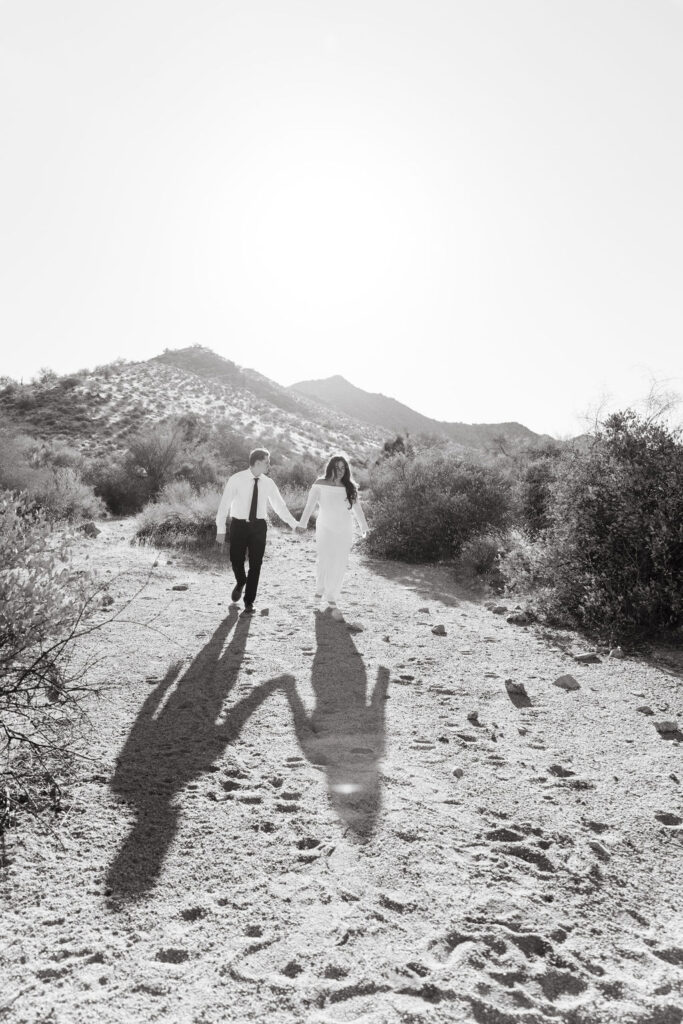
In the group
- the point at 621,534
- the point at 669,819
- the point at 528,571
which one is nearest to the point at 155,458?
the point at 528,571

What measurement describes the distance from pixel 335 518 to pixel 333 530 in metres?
0.15

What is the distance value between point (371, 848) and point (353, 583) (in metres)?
6.64

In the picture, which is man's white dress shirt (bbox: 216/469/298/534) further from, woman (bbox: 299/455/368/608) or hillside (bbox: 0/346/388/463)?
hillside (bbox: 0/346/388/463)

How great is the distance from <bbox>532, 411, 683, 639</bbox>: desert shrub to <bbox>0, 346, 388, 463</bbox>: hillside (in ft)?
64.8

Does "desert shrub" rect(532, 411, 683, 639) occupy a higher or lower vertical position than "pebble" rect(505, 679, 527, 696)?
higher

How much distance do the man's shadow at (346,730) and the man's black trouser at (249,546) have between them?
4.91 feet

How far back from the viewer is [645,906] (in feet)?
8.73

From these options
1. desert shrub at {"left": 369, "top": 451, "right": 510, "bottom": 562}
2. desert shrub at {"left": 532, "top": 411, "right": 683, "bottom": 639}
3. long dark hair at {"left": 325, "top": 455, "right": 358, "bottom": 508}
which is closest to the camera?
desert shrub at {"left": 532, "top": 411, "right": 683, "bottom": 639}

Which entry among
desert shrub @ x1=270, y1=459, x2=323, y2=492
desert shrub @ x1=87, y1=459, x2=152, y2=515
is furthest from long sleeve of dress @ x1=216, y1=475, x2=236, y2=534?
desert shrub @ x1=270, y1=459, x2=323, y2=492

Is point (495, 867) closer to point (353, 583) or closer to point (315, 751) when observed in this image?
point (315, 751)

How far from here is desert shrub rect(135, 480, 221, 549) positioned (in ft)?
37.8

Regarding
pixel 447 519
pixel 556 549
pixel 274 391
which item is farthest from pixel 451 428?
pixel 556 549

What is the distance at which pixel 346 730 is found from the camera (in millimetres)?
4266

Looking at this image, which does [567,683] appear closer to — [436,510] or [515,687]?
[515,687]
